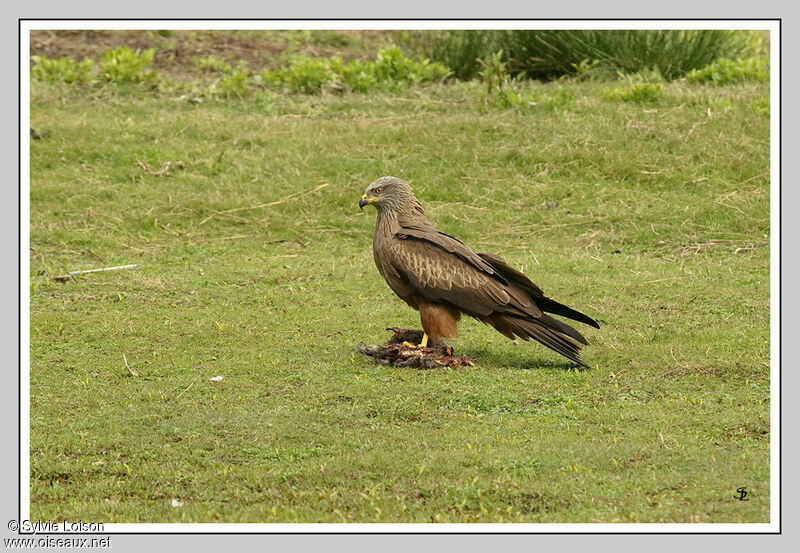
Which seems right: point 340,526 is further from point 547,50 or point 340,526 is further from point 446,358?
point 547,50

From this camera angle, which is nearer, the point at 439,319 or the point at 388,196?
the point at 439,319

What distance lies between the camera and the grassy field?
5438mm

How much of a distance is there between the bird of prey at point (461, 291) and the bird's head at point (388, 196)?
0.23 m

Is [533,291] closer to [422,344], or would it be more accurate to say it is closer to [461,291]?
[461,291]

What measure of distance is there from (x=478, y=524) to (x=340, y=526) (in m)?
0.63

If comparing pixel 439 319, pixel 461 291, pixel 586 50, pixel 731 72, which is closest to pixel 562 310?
pixel 461 291

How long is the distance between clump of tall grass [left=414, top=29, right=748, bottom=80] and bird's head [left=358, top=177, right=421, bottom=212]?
7460mm

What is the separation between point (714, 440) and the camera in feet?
19.2

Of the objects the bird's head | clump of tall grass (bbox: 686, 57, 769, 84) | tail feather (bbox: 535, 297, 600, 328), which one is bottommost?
tail feather (bbox: 535, 297, 600, 328)

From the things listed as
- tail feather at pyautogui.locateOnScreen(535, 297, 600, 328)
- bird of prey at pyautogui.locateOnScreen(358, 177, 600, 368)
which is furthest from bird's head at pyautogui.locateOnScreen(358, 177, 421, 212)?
tail feather at pyautogui.locateOnScreen(535, 297, 600, 328)

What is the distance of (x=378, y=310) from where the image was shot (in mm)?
8938

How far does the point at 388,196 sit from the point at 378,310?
146 cm

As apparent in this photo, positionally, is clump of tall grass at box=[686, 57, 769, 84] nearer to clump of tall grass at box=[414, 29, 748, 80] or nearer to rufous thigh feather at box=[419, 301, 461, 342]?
clump of tall grass at box=[414, 29, 748, 80]

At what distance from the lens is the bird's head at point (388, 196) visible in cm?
774
